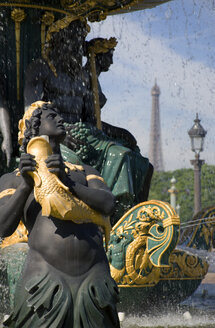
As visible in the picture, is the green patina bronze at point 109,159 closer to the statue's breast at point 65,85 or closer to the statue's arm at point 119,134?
the statue's breast at point 65,85

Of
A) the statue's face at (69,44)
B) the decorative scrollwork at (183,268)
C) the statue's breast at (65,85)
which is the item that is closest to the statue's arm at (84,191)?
the decorative scrollwork at (183,268)

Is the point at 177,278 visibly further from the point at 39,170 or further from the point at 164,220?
the point at 39,170

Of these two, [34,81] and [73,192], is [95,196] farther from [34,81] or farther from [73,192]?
[34,81]

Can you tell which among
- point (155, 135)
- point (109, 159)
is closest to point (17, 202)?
point (109, 159)

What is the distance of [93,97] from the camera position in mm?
8344

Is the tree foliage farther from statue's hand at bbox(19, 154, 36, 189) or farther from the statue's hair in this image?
statue's hand at bbox(19, 154, 36, 189)

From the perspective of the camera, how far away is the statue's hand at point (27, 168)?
371cm

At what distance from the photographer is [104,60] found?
8547 millimetres

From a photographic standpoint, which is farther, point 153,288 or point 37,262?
point 153,288

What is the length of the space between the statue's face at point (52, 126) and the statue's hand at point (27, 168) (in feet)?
0.82

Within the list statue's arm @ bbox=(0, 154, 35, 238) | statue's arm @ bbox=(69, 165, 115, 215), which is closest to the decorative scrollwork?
statue's arm @ bbox=(69, 165, 115, 215)

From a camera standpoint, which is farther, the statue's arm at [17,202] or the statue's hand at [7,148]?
the statue's hand at [7,148]

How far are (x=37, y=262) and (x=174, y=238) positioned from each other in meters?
3.43

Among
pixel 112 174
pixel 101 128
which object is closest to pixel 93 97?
pixel 101 128
